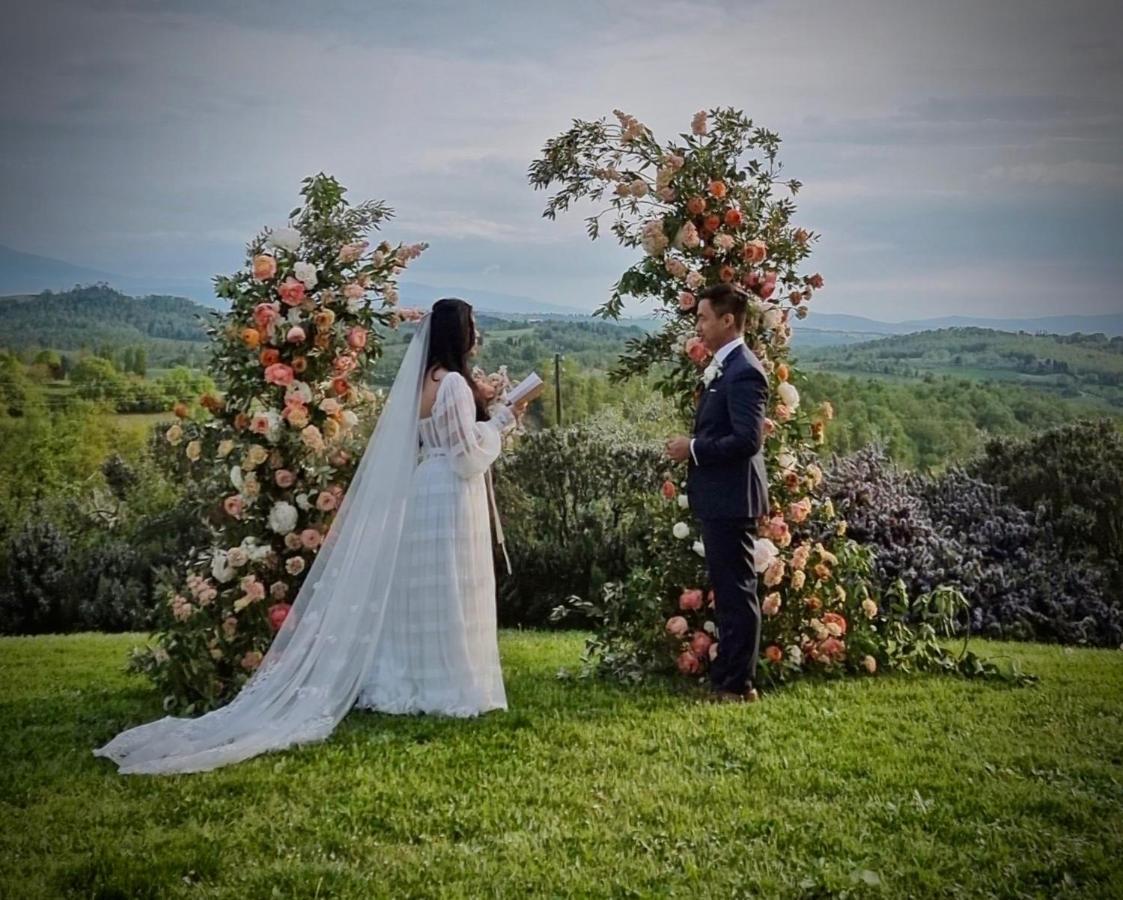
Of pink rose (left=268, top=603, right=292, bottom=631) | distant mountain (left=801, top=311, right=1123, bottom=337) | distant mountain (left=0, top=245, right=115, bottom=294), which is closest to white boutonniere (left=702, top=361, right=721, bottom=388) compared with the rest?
pink rose (left=268, top=603, right=292, bottom=631)

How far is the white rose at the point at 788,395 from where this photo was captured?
4.61m

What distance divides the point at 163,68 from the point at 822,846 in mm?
6288

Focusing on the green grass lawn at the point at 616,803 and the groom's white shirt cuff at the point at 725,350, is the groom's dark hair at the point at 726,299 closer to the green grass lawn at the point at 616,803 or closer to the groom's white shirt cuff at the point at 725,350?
the groom's white shirt cuff at the point at 725,350

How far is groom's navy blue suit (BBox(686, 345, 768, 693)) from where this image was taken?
412 cm

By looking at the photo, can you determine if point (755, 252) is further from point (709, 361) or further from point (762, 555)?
point (762, 555)

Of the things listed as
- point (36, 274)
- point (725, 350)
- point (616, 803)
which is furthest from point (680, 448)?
point (36, 274)

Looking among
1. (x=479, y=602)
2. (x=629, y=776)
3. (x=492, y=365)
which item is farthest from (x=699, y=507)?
(x=492, y=365)

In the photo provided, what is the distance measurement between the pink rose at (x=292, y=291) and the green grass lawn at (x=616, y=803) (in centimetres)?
164

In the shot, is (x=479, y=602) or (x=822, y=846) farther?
(x=479, y=602)

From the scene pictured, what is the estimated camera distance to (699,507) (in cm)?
427

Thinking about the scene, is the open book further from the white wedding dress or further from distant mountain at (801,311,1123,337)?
distant mountain at (801,311,1123,337)

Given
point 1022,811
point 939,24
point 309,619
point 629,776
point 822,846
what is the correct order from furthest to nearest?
point 939,24 < point 309,619 < point 629,776 < point 1022,811 < point 822,846

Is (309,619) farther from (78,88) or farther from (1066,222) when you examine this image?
(1066,222)

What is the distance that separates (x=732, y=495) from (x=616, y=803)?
56.2 inches
